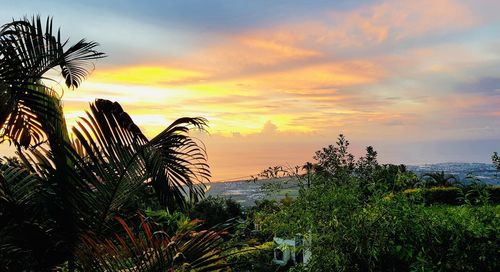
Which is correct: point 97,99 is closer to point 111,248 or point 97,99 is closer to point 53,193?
point 53,193

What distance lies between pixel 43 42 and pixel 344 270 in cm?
482

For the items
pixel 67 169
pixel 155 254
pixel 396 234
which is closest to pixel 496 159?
pixel 396 234

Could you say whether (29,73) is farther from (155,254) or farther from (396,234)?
(396,234)

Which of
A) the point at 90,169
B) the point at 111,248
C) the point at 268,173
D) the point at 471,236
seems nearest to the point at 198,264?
the point at 111,248

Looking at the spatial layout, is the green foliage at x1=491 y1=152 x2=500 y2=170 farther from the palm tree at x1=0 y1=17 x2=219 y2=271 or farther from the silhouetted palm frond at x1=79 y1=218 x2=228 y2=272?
the silhouetted palm frond at x1=79 y1=218 x2=228 y2=272

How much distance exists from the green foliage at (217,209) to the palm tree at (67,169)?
66.6 feet

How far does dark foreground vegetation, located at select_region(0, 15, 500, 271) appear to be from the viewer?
14.6 feet

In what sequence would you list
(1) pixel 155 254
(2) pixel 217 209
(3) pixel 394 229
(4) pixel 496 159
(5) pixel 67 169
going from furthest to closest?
(2) pixel 217 209, (4) pixel 496 159, (3) pixel 394 229, (5) pixel 67 169, (1) pixel 155 254

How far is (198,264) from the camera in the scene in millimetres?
4121

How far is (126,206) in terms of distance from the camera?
5.58 m

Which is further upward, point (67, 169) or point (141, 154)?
point (141, 154)

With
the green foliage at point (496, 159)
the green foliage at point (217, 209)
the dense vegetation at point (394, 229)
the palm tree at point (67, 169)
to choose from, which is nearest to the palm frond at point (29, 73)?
the palm tree at point (67, 169)

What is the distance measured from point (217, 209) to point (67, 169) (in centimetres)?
2375

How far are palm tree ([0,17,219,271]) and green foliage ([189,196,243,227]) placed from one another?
20.3 metres
